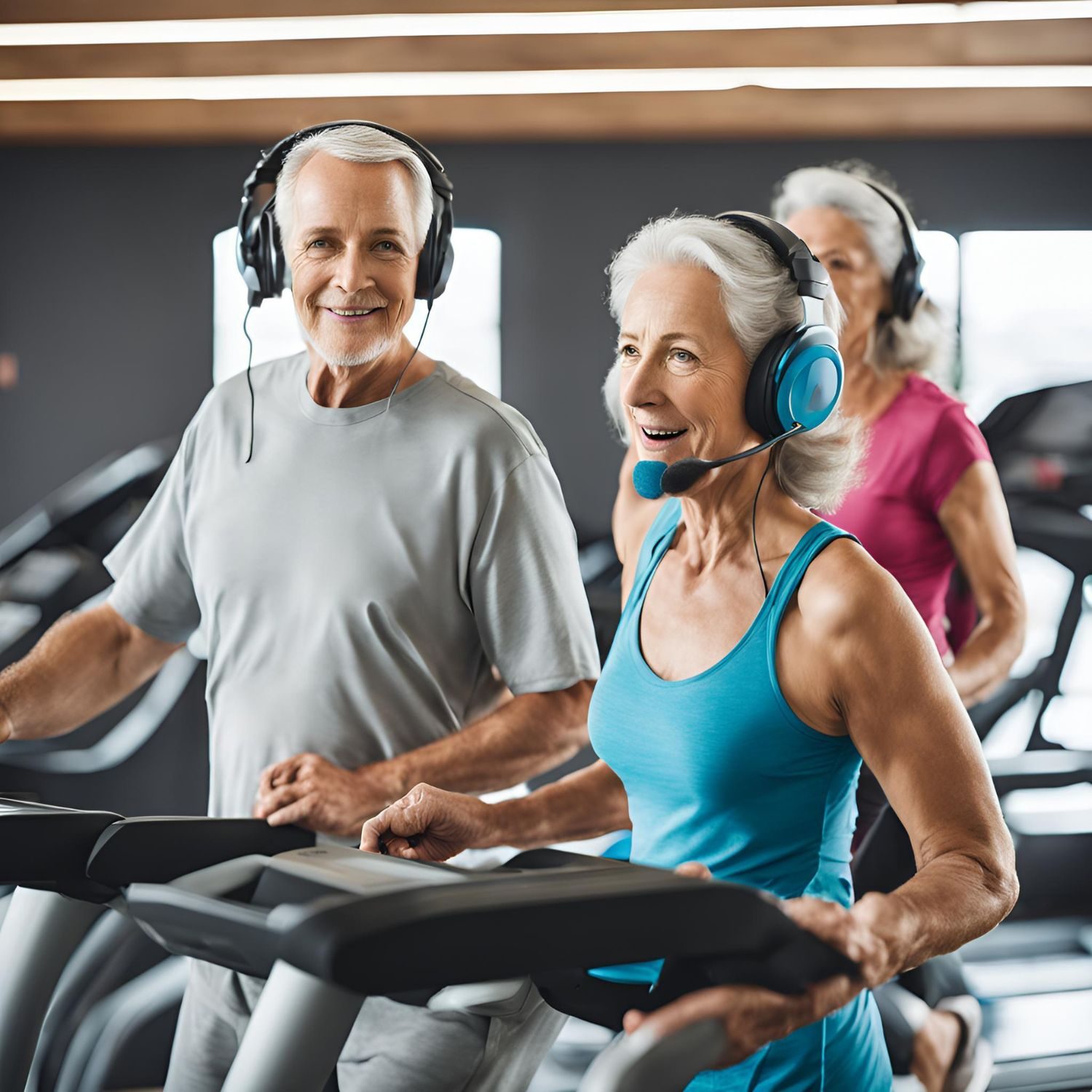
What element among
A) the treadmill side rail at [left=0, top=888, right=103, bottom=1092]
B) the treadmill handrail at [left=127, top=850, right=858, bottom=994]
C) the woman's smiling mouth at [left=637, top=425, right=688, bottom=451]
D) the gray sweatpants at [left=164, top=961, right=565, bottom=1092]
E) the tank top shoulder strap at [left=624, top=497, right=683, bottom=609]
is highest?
the woman's smiling mouth at [left=637, top=425, right=688, bottom=451]

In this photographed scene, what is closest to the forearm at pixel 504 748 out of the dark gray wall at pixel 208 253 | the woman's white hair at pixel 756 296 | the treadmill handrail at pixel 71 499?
the woman's white hair at pixel 756 296

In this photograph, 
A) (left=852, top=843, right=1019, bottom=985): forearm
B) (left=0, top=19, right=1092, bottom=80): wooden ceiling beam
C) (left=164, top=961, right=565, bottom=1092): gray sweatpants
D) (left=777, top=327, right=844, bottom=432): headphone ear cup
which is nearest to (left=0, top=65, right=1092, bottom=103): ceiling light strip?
(left=0, top=19, right=1092, bottom=80): wooden ceiling beam

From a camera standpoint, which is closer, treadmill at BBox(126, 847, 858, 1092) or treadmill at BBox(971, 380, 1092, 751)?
treadmill at BBox(126, 847, 858, 1092)

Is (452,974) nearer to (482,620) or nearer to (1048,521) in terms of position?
(482,620)

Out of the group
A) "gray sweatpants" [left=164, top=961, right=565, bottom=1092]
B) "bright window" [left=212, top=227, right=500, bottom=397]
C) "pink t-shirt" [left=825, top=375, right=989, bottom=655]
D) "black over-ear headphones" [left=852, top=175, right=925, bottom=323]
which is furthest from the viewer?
"bright window" [left=212, top=227, right=500, bottom=397]

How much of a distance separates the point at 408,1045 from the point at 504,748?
384 millimetres

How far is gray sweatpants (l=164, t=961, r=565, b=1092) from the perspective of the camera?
1495mm

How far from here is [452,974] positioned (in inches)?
29.4

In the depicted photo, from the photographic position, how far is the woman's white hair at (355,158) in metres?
1.67

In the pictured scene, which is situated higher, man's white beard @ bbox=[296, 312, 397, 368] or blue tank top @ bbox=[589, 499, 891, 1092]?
man's white beard @ bbox=[296, 312, 397, 368]

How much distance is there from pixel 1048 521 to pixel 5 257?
2717 mm

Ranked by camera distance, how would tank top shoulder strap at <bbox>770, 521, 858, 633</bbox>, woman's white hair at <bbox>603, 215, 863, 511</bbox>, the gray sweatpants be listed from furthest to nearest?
the gray sweatpants
woman's white hair at <bbox>603, 215, 863, 511</bbox>
tank top shoulder strap at <bbox>770, 521, 858, 633</bbox>

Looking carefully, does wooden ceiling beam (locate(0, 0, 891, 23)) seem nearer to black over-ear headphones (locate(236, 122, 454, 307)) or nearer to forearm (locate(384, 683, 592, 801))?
black over-ear headphones (locate(236, 122, 454, 307))

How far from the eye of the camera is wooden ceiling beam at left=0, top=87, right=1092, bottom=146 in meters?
2.90
